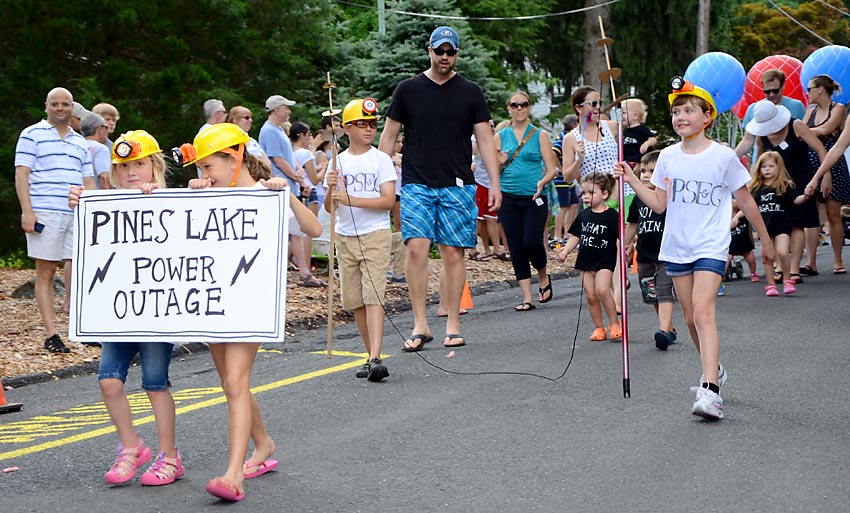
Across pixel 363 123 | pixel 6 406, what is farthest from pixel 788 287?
pixel 6 406

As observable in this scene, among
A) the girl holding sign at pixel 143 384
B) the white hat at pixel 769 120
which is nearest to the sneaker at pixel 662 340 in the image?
the girl holding sign at pixel 143 384

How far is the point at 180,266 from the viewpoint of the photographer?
6.12m

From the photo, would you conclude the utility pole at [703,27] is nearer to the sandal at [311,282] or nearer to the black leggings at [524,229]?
the sandal at [311,282]

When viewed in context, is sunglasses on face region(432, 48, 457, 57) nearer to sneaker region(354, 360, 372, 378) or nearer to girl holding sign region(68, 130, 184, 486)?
sneaker region(354, 360, 372, 378)

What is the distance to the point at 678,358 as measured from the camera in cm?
933

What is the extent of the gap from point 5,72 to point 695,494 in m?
19.7

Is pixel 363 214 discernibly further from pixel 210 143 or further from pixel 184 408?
pixel 210 143

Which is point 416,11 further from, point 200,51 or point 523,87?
point 523,87

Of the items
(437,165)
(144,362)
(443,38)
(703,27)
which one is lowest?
(144,362)

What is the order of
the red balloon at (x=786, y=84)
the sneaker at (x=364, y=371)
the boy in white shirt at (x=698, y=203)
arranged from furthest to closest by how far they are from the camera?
1. the red balloon at (x=786, y=84)
2. the sneaker at (x=364, y=371)
3. the boy in white shirt at (x=698, y=203)

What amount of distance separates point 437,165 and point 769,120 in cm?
506

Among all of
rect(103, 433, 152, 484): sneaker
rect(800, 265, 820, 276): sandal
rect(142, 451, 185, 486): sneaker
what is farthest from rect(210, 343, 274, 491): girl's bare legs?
rect(800, 265, 820, 276): sandal

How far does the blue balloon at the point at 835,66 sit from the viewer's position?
15.7 metres

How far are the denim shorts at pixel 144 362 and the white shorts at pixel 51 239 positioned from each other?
15.6ft
